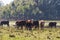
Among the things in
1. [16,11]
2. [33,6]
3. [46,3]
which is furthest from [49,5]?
[16,11]

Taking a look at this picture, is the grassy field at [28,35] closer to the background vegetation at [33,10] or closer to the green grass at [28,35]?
the green grass at [28,35]

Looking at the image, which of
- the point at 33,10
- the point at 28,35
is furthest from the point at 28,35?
the point at 33,10

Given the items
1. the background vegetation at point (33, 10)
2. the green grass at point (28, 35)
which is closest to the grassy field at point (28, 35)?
the green grass at point (28, 35)

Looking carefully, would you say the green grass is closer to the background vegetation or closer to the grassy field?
the grassy field

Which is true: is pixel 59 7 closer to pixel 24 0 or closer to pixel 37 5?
pixel 37 5

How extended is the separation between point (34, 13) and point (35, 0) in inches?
532

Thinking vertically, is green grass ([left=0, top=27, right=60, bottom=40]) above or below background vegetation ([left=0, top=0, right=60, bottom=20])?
above

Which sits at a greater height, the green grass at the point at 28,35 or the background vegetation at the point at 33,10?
the green grass at the point at 28,35

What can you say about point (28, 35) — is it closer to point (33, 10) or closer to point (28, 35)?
point (28, 35)

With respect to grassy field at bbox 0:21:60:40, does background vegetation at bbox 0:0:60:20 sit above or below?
below

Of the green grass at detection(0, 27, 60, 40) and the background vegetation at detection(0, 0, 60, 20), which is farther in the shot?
the background vegetation at detection(0, 0, 60, 20)

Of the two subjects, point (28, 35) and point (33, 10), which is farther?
point (33, 10)

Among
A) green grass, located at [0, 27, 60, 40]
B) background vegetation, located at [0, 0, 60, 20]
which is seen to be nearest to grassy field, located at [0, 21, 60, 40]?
green grass, located at [0, 27, 60, 40]

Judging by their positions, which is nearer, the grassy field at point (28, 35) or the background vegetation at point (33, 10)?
the grassy field at point (28, 35)
